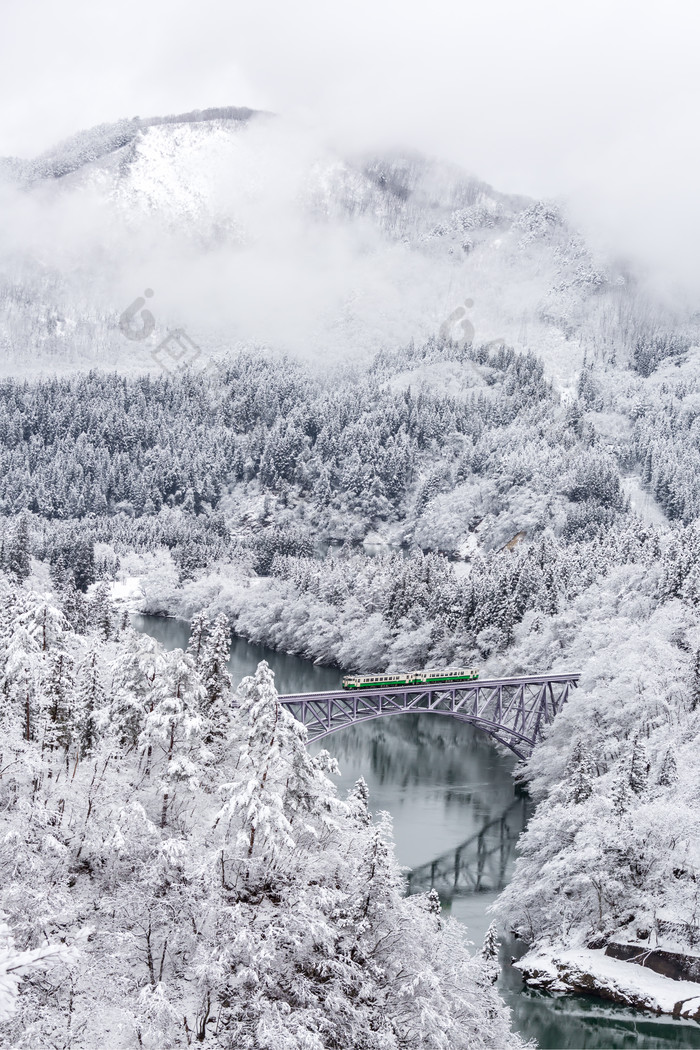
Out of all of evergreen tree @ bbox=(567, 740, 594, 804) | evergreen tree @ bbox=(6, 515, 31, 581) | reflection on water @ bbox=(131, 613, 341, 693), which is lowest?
reflection on water @ bbox=(131, 613, 341, 693)

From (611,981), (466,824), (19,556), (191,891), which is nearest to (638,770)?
(611,981)

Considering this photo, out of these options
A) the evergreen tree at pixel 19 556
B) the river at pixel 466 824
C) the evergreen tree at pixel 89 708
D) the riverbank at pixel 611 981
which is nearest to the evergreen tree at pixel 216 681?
the evergreen tree at pixel 89 708

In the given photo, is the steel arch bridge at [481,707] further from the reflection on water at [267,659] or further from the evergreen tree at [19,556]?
the evergreen tree at [19,556]

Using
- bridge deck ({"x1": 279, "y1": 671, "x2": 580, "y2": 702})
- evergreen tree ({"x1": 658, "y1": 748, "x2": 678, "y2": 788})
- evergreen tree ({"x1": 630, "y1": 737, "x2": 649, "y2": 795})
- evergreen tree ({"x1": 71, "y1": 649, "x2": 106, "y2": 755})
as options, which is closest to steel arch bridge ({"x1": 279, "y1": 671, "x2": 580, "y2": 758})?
bridge deck ({"x1": 279, "y1": 671, "x2": 580, "y2": 702})

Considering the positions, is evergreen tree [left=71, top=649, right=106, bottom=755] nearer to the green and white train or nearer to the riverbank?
the riverbank

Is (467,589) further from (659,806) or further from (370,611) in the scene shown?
(659,806)

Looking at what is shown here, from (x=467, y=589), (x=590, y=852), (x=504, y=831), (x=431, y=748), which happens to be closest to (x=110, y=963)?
(x=590, y=852)

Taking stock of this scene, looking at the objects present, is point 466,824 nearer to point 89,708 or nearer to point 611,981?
point 611,981
